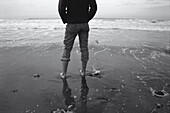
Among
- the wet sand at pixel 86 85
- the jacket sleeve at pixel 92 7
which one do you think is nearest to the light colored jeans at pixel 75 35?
the jacket sleeve at pixel 92 7

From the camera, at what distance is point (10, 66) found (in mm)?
5922

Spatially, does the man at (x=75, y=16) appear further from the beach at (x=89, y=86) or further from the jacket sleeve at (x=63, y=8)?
the beach at (x=89, y=86)

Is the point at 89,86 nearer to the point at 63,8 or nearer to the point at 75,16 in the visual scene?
the point at 75,16

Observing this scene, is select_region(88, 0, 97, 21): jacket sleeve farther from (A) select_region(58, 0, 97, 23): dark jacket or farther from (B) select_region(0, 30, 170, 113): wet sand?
(B) select_region(0, 30, 170, 113): wet sand

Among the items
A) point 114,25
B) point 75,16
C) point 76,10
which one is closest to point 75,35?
point 75,16

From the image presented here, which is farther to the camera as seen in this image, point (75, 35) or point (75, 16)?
point (75, 35)

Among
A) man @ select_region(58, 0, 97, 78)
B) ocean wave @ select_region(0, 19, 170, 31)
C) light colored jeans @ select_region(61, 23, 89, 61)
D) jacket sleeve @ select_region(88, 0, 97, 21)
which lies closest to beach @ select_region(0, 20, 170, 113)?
light colored jeans @ select_region(61, 23, 89, 61)

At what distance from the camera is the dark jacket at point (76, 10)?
168 inches

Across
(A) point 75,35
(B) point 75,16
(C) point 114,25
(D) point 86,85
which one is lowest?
(C) point 114,25

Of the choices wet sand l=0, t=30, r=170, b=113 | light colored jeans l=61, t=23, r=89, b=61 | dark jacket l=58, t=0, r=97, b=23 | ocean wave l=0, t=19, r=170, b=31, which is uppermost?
dark jacket l=58, t=0, r=97, b=23

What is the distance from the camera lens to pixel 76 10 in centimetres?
436

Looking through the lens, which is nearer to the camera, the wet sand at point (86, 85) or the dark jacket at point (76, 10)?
the wet sand at point (86, 85)

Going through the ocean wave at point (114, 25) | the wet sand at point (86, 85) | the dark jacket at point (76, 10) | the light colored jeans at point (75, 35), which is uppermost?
the dark jacket at point (76, 10)

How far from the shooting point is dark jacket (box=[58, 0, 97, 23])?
4.26 metres
